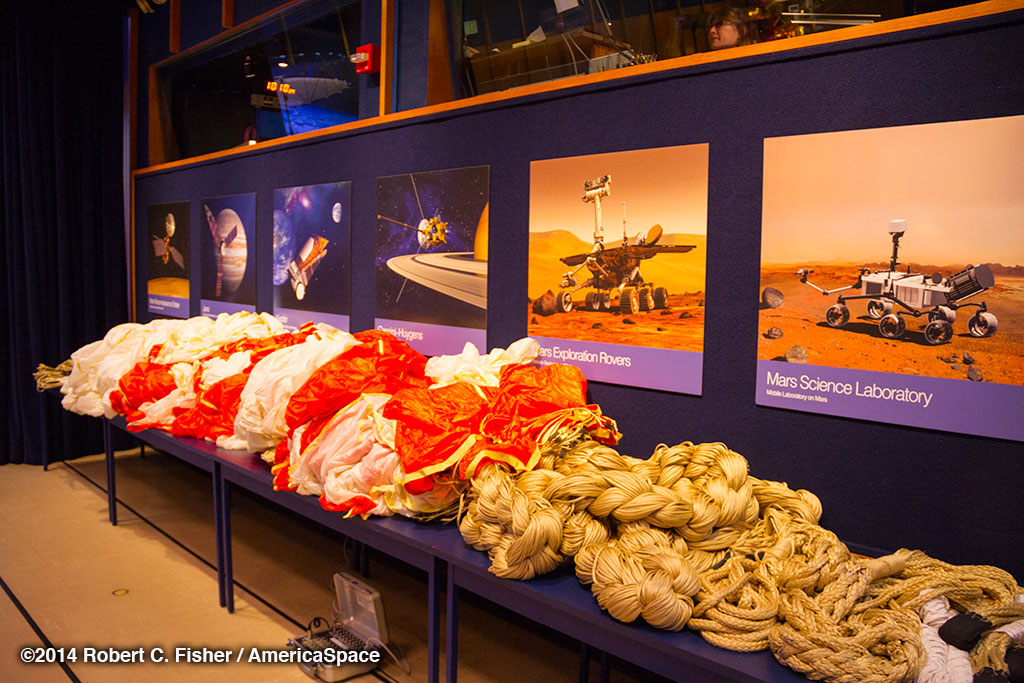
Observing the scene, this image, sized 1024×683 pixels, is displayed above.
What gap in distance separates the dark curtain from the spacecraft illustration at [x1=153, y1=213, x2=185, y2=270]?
0.44 m

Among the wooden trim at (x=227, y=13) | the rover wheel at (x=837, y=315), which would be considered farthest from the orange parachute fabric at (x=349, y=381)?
the wooden trim at (x=227, y=13)

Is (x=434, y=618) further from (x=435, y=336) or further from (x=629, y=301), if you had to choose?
(x=435, y=336)

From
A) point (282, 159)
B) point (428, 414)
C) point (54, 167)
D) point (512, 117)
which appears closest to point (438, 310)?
point (512, 117)

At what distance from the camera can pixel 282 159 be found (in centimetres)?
432

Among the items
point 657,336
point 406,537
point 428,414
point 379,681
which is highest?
point 657,336

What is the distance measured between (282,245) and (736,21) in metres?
2.91

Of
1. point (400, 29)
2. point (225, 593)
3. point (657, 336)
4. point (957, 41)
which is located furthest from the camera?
point (400, 29)

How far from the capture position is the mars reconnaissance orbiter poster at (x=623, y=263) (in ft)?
7.85

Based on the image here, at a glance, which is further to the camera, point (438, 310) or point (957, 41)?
point (438, 310)

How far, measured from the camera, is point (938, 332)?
1898 millimetres

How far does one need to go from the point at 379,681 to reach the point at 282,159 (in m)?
3.02

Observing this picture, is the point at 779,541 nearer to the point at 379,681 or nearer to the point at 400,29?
the point at 379,681

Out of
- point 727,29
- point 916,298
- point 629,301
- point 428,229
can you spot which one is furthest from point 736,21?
point 428,229

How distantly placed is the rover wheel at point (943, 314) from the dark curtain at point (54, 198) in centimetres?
566
